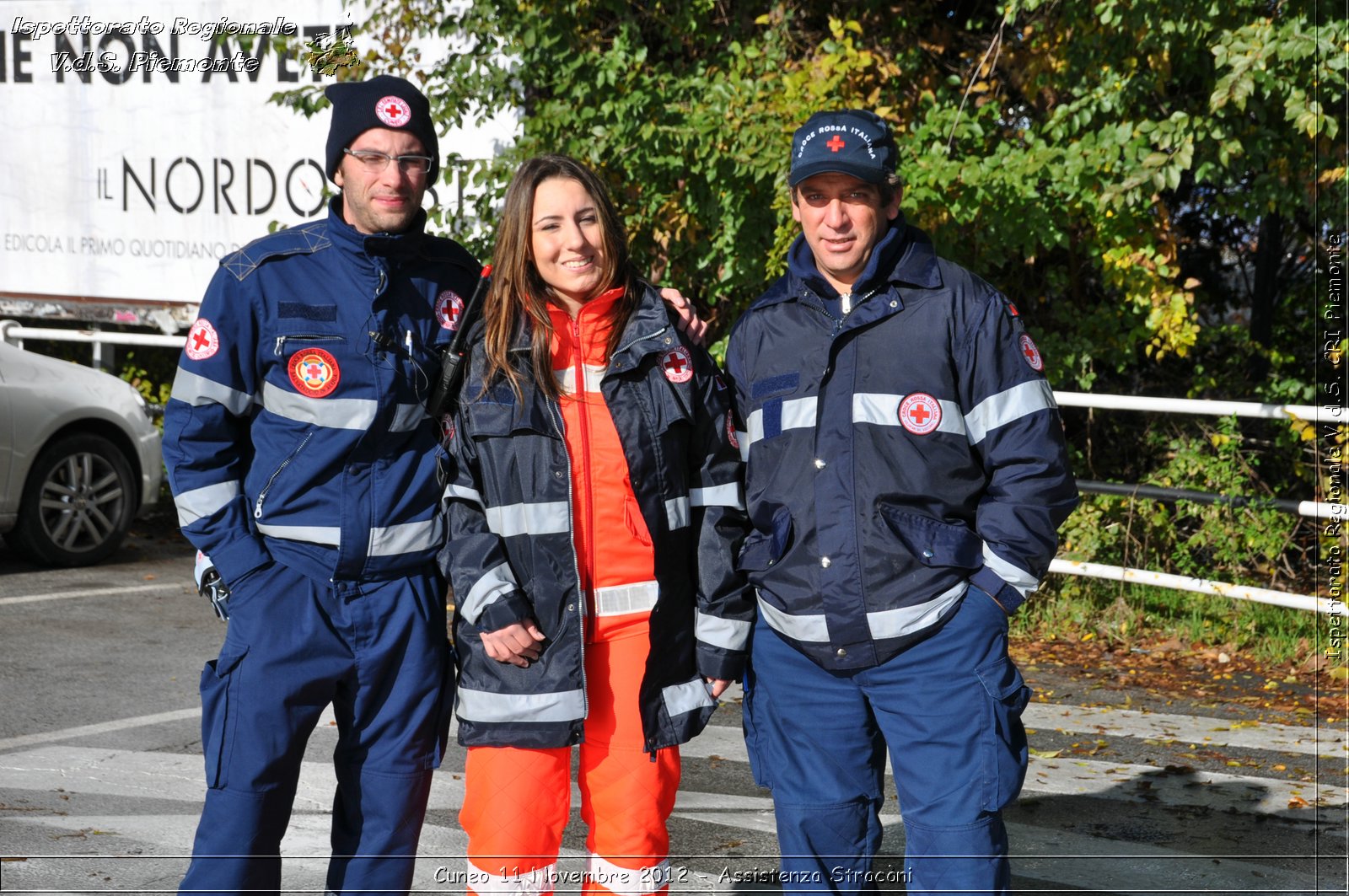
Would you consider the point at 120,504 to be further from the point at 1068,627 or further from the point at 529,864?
the point at 529,864

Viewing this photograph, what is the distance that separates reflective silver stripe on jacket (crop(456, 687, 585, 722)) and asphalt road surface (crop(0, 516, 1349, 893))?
130 centimetres

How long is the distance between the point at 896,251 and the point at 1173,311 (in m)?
4.55

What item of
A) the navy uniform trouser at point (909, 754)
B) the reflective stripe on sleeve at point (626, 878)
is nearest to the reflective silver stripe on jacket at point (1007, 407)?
the navy uniform trouser at point (909, 754)

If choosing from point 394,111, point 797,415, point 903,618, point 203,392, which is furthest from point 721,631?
point 394,111

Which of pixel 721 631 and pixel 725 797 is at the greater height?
pixel 721 631

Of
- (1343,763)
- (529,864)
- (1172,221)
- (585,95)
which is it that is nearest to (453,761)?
(529,864)

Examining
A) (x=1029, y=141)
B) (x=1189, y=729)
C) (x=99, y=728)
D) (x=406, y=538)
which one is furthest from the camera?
(x=1029, y=141)

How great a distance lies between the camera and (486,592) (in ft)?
10.3

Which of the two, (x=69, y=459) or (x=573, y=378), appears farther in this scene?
(x=69, y=459)

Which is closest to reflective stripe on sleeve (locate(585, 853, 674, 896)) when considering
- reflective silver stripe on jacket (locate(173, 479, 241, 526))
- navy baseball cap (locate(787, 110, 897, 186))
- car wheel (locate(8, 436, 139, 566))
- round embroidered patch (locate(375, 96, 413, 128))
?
reflective silver stripe on jacket (locate(173, 479, 241, 526))

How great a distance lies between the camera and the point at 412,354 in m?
3.41

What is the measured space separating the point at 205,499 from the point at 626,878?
4.38ft

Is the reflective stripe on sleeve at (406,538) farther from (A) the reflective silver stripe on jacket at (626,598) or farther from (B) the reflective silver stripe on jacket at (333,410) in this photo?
(A) the reflective silver stripe on jacket at (626,598)

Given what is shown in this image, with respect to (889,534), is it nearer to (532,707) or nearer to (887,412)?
(887,412)
